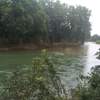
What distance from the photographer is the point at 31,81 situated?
501cm

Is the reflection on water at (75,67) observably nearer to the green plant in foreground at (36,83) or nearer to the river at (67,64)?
the river at (67,64)

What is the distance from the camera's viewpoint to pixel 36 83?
4.89 metres

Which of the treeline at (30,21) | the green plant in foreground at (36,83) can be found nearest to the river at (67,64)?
the green plant in foreground at (36,83)

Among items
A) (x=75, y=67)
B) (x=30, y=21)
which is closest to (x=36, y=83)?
(x=75, y=67)

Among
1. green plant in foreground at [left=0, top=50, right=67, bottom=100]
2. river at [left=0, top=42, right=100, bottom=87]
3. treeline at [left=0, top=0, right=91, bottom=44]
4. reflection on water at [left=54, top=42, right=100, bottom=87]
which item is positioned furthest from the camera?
treeline at [left=0, top=0, right=91, bottom=44]

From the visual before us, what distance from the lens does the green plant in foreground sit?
497 centimetres

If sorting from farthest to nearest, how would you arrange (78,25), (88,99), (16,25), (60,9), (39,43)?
1. (78,25)
2. (60,9)
3. (39,43)
4. (16,25)
5. (88,99)

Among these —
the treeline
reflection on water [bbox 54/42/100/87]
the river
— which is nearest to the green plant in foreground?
the river

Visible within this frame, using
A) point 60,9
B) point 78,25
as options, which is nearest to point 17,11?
point 60,9

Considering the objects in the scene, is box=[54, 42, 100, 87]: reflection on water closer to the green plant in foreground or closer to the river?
the river

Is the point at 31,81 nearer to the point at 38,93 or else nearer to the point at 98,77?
the point at 38,93

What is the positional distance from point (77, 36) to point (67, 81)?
176 ft

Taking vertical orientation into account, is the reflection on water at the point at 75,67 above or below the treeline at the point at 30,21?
below

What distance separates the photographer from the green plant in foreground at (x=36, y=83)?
4.97 meters
